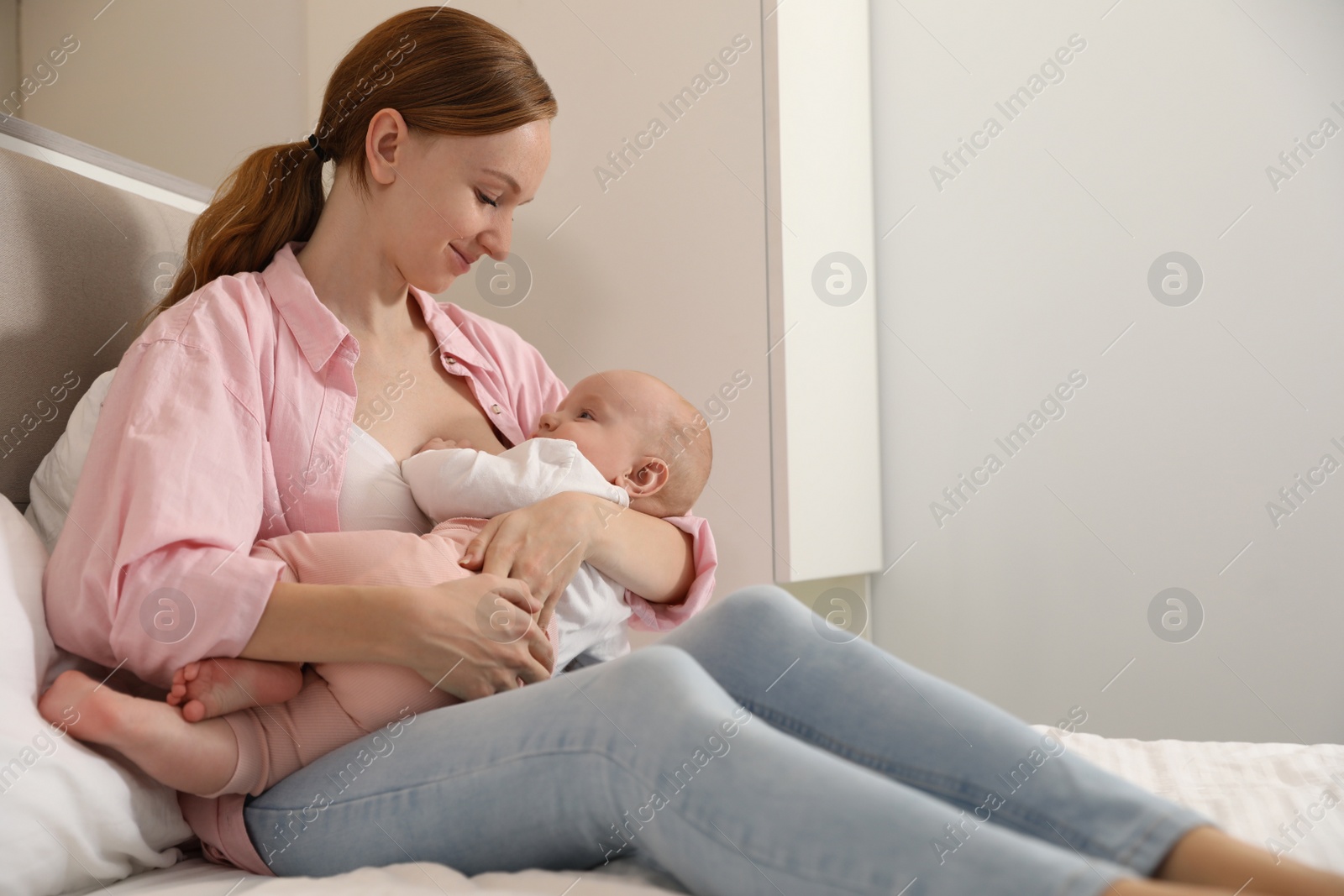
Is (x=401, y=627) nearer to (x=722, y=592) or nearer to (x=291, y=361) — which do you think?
(x=291, y=361)

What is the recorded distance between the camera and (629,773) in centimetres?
75

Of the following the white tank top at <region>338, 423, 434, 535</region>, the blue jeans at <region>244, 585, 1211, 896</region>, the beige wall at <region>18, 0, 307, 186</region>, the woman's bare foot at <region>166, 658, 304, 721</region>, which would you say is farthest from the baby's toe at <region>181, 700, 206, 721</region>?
the beige wall at <region>18, 0, 307, 186</region>

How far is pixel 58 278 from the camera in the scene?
1185 millimetres

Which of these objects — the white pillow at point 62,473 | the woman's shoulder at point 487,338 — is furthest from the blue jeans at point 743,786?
the woman's shoulder at point 487,338

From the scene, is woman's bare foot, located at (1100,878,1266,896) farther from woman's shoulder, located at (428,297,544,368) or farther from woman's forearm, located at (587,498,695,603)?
woman's shoulder, located at (428,297,544,368)

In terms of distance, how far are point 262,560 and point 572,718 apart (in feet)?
1.12

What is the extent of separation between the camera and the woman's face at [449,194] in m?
1.25

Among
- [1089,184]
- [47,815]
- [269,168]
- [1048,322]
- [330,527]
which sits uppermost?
[1089,184]

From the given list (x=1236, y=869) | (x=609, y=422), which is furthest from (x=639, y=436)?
(x=1236, y=869)

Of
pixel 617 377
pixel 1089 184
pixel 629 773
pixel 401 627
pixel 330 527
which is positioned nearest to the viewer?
pixel 629 773

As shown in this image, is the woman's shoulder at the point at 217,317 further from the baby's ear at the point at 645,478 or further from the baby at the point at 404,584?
the baby's ear at the point at 645,478

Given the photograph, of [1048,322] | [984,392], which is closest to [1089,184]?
[1048,322]

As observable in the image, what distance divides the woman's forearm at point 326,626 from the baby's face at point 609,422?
1.37ft

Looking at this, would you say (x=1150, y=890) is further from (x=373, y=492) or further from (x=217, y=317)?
(x=217, y=317)
